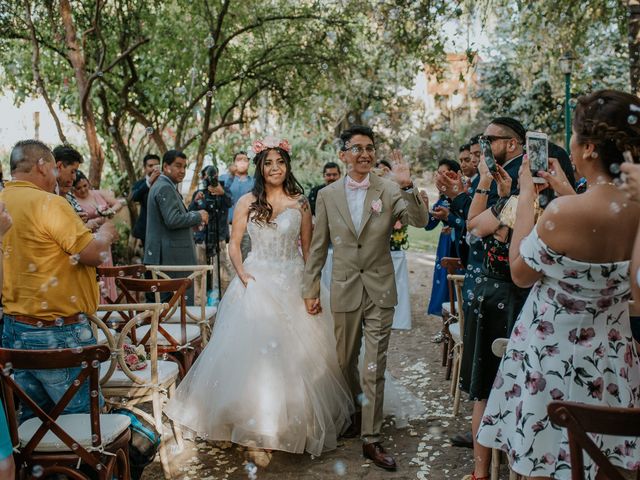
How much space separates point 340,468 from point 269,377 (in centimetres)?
76

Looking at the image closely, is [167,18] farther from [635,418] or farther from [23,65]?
[635,418]

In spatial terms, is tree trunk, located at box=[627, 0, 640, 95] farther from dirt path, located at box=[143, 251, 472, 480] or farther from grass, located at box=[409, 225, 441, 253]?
grass, located at box=[409, 225, 441, 253]

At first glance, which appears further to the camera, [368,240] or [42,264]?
[368,240]

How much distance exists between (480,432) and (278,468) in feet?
5.62

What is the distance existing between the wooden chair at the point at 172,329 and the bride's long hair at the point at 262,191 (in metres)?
0.73

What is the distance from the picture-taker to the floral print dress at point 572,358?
2264mm

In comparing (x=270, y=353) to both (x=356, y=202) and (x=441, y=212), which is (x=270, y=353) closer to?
(x=356, y=202)

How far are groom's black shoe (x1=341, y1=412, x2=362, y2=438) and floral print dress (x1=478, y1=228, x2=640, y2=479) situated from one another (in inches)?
87.3

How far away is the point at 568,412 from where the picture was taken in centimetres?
190

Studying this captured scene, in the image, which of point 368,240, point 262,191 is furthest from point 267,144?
point 368,240

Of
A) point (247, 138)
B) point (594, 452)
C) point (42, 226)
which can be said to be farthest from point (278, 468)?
point (247, 138)

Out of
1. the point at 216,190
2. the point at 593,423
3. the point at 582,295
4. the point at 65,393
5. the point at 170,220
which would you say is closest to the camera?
the point at 593,423

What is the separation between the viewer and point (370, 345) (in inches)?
164

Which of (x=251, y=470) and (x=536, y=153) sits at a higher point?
(x=536, y=153)
